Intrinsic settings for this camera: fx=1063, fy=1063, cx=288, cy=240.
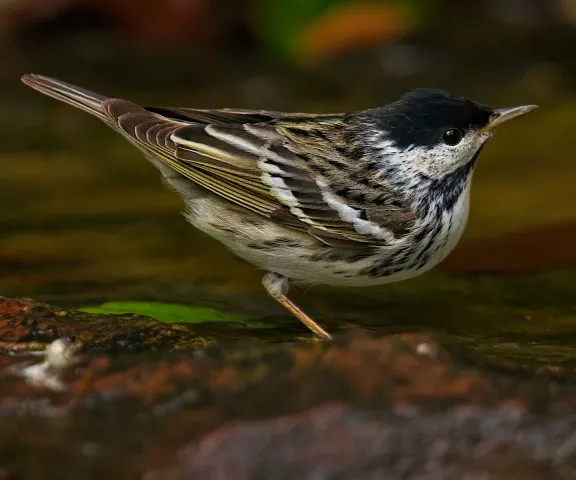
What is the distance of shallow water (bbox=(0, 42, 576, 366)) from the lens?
14.9 feet

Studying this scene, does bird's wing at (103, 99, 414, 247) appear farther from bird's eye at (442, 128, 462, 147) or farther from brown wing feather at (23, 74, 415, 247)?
bird's eye at (442, 128, 462, 147)

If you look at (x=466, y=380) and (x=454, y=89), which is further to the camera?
(x=454, y=89)

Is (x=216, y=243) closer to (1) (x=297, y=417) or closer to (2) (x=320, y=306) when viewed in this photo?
(2) (x=320, y=306)

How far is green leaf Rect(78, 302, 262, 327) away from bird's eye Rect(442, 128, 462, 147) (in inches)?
43.4

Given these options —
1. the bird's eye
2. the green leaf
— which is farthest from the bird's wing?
the green leaf

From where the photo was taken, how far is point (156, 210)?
6027 mm

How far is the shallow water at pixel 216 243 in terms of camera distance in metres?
4.54

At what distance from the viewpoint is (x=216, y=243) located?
5.70 m

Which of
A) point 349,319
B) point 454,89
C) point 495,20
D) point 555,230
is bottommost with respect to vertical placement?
point 349,319

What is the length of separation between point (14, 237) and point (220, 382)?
2.80 meters

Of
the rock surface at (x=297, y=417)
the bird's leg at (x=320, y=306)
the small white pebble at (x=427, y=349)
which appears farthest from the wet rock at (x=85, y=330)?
the bird's leg at (x=320, y=306)

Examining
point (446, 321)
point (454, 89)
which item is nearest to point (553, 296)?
point (446, 321)

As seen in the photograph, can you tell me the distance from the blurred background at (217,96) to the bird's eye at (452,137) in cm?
76

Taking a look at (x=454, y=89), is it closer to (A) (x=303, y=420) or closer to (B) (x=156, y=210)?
(B) (x=156, y=210)
